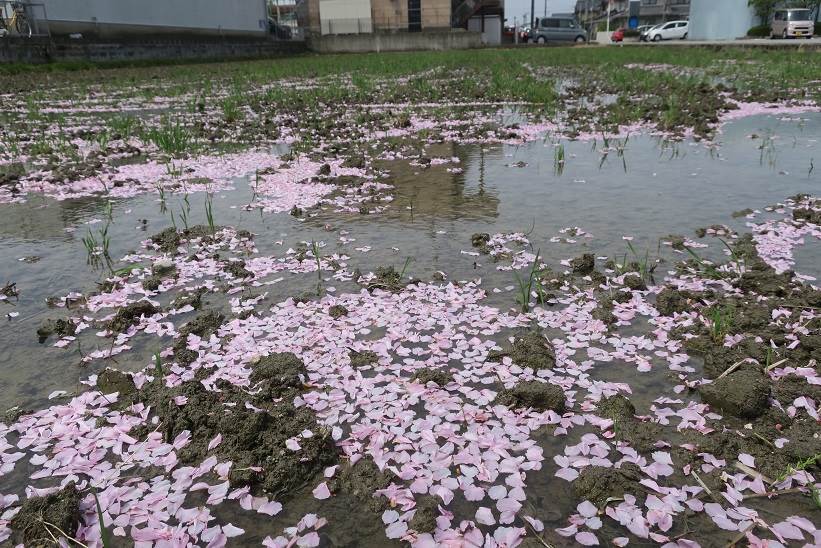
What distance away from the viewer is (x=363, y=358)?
13.0ft

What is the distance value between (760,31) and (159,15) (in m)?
52.4

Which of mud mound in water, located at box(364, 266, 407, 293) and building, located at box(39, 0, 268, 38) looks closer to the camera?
mud mound in water, located at box(364, 266, 407, 293)

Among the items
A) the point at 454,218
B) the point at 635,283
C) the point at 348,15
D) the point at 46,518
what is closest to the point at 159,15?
the point at 348,15

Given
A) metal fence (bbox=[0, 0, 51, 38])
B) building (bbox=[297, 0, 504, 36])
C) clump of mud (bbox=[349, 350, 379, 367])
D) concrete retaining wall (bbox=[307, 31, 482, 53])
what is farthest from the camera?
building (bbox=[297, 0, 504, 36])

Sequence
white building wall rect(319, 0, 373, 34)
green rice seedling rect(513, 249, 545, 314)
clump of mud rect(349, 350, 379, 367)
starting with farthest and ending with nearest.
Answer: white building wall rect(319, 0, 373, 34)
green rice seedling rect(513, 249, 545, 314)
clump of mud rect(349, 350, 379, 367)

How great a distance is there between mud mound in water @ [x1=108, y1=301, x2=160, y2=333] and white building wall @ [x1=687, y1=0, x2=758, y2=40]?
63.9m

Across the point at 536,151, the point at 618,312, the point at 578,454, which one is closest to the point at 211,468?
the point at 578,454

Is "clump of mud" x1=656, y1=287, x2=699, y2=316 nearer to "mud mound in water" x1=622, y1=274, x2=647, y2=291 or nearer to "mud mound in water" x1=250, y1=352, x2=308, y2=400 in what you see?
"mud mound in water" x1=622, y1=274, x2=647, y2=291

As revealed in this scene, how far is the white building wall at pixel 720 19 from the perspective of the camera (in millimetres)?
52656

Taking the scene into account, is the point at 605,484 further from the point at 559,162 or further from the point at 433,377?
the point at 559,162

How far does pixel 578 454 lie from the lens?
9.89 ft

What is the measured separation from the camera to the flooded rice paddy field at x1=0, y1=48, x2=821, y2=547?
2.70 meters

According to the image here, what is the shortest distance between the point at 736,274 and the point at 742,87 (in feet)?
55.6

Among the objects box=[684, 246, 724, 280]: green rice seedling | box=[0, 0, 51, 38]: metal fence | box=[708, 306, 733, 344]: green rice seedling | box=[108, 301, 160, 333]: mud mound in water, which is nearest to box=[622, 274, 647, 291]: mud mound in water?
box=[684, 246, 724, 280]: green rice seedling
